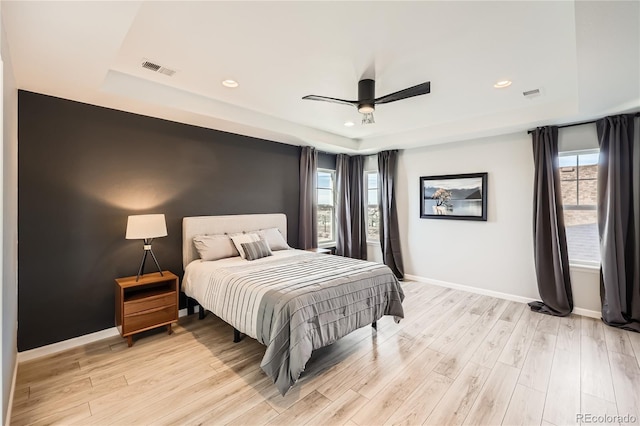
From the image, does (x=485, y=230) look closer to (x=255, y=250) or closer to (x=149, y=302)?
(x=255, y=250)

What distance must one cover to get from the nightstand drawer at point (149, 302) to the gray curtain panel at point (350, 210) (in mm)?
3416

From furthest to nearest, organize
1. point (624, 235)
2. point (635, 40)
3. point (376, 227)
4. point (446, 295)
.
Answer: point (376, 227) < point (446, 295) < point (624, 235) < point (635, 40)

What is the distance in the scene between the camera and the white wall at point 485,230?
4.15 meters

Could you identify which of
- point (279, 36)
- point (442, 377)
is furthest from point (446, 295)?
point (279, 36)

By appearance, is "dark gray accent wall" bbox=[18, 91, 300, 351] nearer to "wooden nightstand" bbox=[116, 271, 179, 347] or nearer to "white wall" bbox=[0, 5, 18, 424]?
"white wall" bbox=[0, 5, 18, 424]

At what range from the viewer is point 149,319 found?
3.03m

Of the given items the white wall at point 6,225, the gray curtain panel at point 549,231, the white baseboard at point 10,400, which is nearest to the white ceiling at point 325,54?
the white wall at point 6,225

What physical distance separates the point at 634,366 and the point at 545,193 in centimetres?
207

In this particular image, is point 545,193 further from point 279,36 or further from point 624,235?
point 279,36

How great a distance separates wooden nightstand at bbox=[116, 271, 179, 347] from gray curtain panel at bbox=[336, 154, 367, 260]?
3.39 m

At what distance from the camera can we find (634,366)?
2.53m

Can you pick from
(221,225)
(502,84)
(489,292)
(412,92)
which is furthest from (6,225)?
(489,292)

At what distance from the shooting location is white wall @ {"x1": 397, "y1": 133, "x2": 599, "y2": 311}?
4.15m

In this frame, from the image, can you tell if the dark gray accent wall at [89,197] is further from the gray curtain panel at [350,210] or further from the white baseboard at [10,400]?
the gray curtain panel at [350,210]
